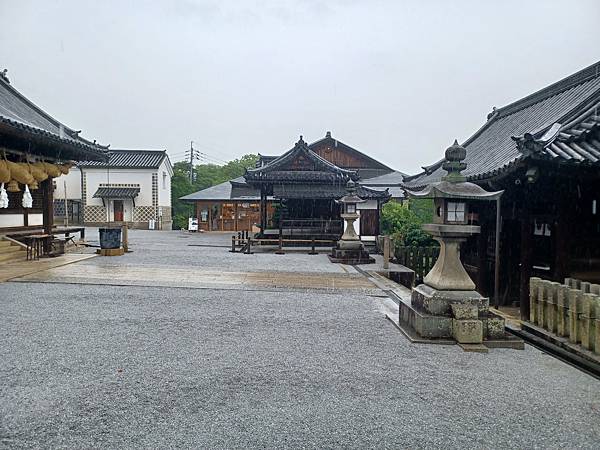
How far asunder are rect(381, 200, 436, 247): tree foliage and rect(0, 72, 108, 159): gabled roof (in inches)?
444

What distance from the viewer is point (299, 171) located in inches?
838

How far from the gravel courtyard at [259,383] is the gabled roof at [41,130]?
17.8 ft

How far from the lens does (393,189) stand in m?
28.8

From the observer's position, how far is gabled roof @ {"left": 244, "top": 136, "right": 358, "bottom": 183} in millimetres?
20594

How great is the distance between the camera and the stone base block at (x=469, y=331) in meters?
5.75

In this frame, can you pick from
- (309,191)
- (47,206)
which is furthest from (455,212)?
(309,191)

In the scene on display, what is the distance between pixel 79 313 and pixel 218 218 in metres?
29.3

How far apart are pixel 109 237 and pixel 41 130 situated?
4.59 metres

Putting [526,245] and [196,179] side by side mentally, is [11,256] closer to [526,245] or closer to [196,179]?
[526,245]

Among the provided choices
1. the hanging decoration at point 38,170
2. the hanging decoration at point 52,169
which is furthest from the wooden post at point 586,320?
the hanging decoration at point 52,169

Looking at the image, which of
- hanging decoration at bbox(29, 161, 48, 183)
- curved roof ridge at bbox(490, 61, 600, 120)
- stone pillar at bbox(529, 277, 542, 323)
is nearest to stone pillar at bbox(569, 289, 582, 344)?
stone pillar at bbox(529, 277, 542, 323)

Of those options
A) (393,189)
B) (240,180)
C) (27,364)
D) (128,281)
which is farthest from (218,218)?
(27,364)

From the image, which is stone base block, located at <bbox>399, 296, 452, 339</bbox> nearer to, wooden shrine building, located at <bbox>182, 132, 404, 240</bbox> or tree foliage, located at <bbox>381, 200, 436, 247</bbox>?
tree foliage, located at <bbox>381, 200, 436, 247</bbox>

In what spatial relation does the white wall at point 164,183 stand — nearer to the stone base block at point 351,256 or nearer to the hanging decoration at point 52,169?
the hanging decoration at point 52,169
